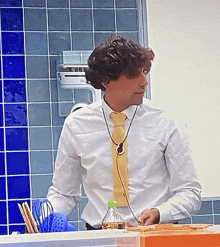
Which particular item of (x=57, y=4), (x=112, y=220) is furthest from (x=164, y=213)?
(x=57, y=4)

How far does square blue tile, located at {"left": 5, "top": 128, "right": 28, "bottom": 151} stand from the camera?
3.59 metres

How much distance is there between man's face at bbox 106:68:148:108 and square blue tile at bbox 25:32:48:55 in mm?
1779

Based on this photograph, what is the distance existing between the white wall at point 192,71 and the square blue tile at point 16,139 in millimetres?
882

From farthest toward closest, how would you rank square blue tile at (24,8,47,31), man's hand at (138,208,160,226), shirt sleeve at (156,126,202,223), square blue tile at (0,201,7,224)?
square blue tile at (24,8,47,31) → square blue tile at (0,201,7,224) → shirt sleeve at (156,126,202,223) → man's hand at (138,208,160,226)

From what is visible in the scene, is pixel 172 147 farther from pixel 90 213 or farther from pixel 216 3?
pixel 216 3

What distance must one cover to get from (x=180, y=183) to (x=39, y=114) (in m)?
1.91

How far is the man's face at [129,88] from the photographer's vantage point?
192 cm

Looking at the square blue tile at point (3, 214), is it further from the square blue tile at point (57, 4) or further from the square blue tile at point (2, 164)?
the square blue tile at point (57, 4)

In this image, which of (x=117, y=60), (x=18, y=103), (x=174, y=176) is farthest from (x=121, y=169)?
(x=18, y=103)

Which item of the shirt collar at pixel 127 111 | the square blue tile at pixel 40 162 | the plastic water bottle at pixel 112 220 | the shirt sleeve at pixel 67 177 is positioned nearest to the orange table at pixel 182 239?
the plastic water bottle at pixel 112 220

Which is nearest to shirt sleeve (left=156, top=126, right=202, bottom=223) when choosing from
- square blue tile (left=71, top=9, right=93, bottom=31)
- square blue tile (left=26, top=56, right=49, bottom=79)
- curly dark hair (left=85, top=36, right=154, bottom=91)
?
curly dark hair (left=85, top=36, right=154, bottom=91)

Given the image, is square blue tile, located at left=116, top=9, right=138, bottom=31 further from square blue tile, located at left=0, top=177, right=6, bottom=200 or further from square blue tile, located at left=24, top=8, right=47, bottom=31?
square blue tile, located at left=0, top=177, right=6, bottom=200

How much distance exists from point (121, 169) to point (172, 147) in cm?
19

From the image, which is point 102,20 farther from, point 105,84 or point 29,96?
point 105,84
